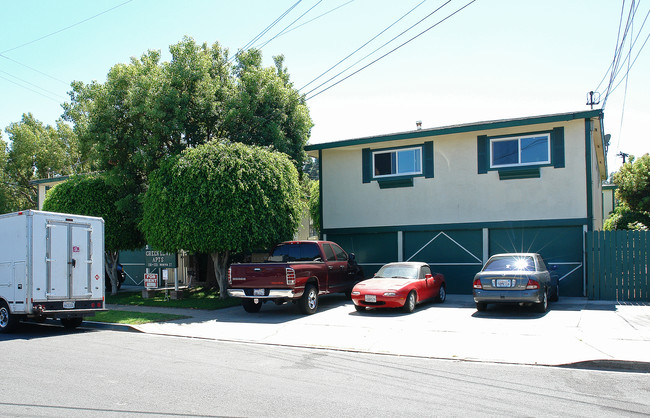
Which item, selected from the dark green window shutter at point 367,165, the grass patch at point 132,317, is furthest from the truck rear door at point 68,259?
the dark green window shutter at point 367,165

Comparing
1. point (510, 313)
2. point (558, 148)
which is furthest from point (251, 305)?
point (558, 148)

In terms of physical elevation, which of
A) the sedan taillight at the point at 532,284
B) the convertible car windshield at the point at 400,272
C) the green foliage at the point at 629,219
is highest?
the green foliage at the point at 629,219

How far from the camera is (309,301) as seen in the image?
14.5 m

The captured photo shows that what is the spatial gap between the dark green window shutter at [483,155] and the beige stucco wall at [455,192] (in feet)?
0.51

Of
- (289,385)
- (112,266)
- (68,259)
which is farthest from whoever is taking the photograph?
→ (112,266)

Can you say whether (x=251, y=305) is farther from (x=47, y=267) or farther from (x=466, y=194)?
(x=466, y=194)

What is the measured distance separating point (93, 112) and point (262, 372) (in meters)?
14.9

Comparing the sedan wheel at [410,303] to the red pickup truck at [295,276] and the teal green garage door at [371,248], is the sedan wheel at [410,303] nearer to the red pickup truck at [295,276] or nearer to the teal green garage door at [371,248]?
the red pickup truck at [295,276]

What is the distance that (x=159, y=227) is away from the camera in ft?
55.6

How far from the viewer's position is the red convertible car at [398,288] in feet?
45.6

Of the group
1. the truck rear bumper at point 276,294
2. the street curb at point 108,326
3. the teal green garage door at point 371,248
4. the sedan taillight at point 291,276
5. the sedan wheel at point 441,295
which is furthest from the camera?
the teal green garage door at point 371,248

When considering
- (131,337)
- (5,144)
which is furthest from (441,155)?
(5,144)

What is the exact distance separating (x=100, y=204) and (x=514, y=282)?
15.4 meters

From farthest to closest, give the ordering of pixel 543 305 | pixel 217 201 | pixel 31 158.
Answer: pixel 31 158
pixel 217 201
pixel 543 305
